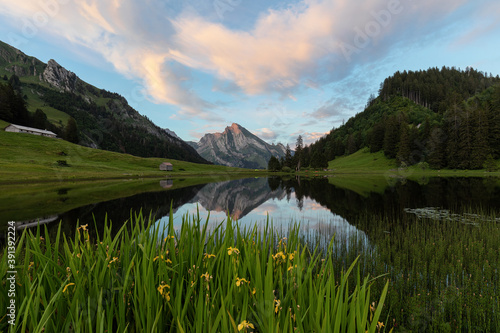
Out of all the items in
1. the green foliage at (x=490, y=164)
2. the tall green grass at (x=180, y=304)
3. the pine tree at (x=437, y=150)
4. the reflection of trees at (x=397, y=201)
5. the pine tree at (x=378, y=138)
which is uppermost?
the pine tree at (x=378, y=138)

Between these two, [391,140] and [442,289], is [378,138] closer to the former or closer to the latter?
[391,140]

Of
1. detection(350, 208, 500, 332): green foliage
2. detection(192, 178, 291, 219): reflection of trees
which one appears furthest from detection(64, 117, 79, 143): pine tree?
detection(350, 208, 500, 332): green foliage

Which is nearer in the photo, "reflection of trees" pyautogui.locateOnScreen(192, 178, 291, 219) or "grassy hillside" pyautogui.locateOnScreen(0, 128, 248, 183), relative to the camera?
"reflection of trees" pyautogui.locateOnScreen(192, 178, 291, 219)

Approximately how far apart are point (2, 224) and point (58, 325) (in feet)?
66.5

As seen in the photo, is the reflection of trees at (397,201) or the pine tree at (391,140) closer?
the reflection of trees at (397,201)

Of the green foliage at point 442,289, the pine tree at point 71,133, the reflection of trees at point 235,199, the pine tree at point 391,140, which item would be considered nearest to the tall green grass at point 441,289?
the green foliage at point 442,289

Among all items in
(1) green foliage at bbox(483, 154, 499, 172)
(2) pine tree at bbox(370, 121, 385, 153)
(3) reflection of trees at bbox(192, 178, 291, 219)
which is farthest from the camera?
(2) pine tree at bbox(370, 121, 385, 153)

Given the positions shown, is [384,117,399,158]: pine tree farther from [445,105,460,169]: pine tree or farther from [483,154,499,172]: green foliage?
[483,154,499,172]: green foliage

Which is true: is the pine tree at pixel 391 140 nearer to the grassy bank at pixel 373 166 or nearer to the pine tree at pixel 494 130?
the grassy bank at pixel 373 166

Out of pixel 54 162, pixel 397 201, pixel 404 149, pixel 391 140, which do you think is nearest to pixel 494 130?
pixel 404 149

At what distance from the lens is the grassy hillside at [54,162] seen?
6291cm

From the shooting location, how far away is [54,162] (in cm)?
8369

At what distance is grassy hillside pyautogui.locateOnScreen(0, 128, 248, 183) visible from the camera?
2477 inches

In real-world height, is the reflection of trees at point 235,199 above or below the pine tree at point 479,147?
below
